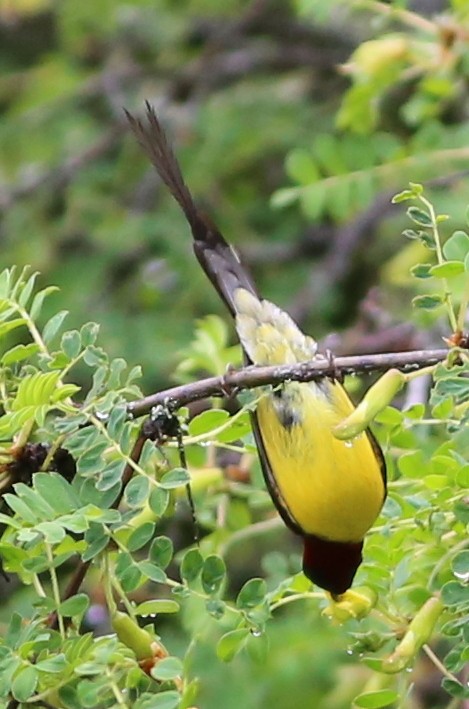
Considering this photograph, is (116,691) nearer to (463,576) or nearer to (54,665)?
(54,665)

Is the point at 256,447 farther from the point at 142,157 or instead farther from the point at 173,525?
the point at 142,157

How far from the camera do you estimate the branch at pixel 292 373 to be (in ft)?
4.68

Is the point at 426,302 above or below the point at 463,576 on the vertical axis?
above

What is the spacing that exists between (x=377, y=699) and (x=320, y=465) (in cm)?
38

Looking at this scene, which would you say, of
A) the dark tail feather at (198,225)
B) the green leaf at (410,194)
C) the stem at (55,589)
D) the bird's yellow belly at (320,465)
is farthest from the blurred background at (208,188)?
the stem at (55,589)

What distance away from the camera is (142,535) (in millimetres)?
1491

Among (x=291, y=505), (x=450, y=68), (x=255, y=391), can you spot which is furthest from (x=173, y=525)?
(x=255, y=391)

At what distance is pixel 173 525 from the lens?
→ 3.87m

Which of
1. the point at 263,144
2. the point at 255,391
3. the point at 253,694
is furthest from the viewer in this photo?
the point at 263,144

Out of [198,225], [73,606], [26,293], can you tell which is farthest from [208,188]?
[73,606]

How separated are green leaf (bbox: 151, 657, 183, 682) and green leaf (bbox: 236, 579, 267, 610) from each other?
16 cm

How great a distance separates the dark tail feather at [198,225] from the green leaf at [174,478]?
543mm

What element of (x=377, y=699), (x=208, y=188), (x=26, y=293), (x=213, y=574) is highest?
(x=26, y=293)

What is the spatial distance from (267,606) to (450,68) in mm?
1417
